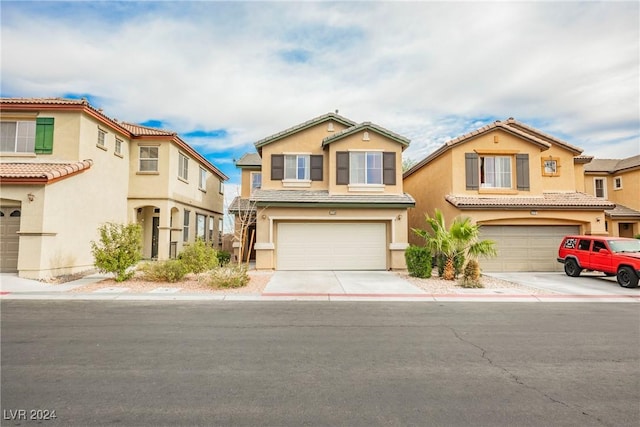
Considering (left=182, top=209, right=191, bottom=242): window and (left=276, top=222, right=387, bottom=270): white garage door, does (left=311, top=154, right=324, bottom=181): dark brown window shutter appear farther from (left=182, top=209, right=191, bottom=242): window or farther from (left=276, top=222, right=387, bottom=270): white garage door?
(left=182, top=209, right=191, bottom=242): window

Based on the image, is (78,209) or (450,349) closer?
(450,349)

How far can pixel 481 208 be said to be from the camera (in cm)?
1730

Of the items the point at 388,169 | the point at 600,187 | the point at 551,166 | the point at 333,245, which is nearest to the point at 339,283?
the point at 333,245

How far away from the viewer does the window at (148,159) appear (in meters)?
19.5

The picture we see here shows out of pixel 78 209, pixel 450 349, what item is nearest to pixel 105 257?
pixel 78 209

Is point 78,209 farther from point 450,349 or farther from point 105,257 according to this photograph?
point 450,349

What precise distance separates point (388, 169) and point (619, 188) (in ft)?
64.4

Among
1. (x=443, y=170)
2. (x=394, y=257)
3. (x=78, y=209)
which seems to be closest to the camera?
(x=78, y=209)

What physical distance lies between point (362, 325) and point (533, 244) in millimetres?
13831

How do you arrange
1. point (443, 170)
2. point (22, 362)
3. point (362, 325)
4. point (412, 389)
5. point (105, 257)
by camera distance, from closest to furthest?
1. point (412, 389)
2. point (22, 362)
3. point (362, 325)
4. point (105, 257)
5. point (443, 170)

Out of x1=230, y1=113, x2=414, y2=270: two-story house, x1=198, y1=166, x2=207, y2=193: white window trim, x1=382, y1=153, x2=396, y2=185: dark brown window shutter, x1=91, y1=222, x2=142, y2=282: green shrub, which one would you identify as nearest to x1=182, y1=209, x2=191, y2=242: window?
x1=198, y1=166, x2=207, y2=193: white window trim

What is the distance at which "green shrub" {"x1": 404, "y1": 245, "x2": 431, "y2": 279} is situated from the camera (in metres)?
14.8

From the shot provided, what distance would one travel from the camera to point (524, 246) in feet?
58.3

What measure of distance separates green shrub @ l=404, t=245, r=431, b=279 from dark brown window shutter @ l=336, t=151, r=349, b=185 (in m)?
5.00
